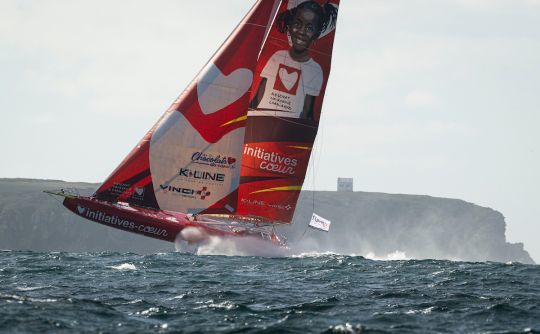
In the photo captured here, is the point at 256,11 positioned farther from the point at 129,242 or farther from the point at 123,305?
the point at 129,242

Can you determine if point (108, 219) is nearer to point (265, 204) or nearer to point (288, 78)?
point (265, 204)

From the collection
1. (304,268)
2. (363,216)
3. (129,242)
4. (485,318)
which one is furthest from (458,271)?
(363,216)

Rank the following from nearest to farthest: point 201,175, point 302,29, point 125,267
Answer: point 125,267 → point 201,175 → point 302,29

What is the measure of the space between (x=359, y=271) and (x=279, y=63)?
15.6 metres

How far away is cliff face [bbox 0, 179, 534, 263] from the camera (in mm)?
128750

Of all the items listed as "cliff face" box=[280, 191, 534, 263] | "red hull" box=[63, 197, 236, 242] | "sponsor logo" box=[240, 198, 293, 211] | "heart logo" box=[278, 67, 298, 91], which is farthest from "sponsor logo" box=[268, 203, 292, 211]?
"cliff face" box=[280, 191, 534, 263]

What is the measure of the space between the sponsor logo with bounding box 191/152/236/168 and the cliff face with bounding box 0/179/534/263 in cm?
8541

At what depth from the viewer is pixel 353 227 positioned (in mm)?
157125

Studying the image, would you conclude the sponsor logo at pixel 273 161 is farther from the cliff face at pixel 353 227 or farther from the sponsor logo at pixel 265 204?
the cliff face at pixel 353 227

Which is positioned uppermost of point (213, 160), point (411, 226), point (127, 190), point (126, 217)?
point (411, 226)

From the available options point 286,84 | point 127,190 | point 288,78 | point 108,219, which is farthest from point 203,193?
point 288,78

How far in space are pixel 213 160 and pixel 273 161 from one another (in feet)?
12.8

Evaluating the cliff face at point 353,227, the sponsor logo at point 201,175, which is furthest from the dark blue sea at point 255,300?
the cliff face at point 353,227

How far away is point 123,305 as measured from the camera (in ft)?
63.6
